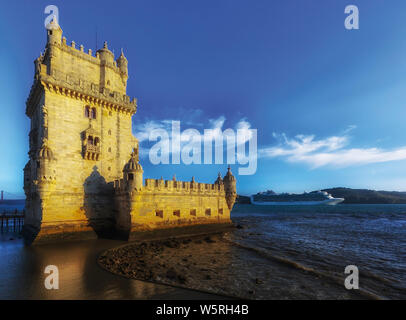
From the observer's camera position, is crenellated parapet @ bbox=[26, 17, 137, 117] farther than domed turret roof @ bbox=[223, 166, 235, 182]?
No

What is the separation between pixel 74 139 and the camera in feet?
64.4

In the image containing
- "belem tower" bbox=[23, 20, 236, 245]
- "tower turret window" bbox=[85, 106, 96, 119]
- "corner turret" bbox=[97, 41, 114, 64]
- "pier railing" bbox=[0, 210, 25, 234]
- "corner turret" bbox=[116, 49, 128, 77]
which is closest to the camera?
"belem tower" bbox=[23, 20, 236, 245]

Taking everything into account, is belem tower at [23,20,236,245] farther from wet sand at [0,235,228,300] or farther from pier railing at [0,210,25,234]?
pier railing at [0,210,25,234]

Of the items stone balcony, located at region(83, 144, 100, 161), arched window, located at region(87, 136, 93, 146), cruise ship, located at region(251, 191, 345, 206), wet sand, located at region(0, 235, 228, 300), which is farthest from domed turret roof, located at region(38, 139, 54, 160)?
cruise ship, located at region(251, 191, 345, 206)

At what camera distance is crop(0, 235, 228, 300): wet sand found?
754cm

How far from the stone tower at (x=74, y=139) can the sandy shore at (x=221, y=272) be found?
261 inches

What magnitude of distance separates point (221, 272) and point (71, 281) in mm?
7742

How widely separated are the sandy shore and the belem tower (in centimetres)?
505

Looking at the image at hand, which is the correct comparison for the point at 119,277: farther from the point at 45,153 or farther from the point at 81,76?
the point at 81,76

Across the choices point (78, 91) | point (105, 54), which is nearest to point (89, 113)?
point (78, 91)

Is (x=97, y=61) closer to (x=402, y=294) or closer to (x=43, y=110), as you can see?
(x=43, y=110)

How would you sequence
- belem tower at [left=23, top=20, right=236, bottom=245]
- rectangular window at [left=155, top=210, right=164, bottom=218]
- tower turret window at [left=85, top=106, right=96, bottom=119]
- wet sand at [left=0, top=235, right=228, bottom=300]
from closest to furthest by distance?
wet sand at [left=0, top=235, right=228, bottom=300] → belem tower at [left=23, top=20, right=236, bottom=245] → rectangular window at [left=155, top=210, right=164, bottom=218] → tower turret window at [left=85, top=106, right=96, bottom=119]
